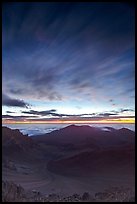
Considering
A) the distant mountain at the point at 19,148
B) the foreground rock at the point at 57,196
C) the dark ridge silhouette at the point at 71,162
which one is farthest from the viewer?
the distant mountain at the point at 19,148

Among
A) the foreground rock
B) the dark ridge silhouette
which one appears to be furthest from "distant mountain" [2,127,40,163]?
the foreground rock

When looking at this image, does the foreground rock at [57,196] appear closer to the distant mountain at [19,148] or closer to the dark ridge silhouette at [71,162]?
the dark ridge silhouette at [71,162]

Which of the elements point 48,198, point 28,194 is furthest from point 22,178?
point 48,198

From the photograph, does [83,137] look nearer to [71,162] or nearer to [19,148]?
[71,162]

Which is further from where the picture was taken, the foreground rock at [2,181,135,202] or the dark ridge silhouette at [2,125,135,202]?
the dark ridge silhouette at [2,125,135,202]

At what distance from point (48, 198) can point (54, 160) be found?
0.53m

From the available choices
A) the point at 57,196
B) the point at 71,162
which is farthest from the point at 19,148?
the point at 57,196

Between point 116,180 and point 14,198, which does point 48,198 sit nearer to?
point 14,198

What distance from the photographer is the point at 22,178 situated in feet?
8.41

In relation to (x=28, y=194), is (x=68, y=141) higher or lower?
higher

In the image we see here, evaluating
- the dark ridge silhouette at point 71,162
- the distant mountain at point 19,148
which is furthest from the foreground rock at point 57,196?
the distant mountain at point 19,148

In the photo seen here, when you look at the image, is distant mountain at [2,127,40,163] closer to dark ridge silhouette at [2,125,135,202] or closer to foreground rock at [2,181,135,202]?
dark ridge silhouette at [2,125,135,202]

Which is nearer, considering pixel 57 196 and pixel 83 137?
pixel 57 196

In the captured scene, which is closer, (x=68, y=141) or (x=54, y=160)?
(x=54, y=160)
